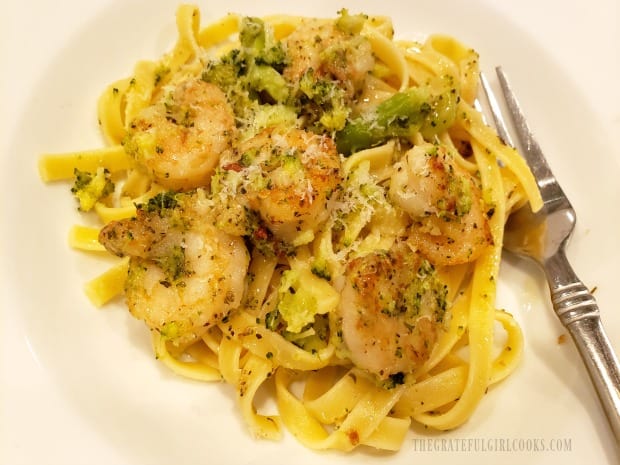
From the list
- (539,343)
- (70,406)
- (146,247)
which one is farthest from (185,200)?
(539,343)

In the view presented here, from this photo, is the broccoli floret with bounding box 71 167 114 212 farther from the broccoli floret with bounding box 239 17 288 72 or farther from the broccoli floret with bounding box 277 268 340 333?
the broccoli floret with bounding box 277 268 340 333

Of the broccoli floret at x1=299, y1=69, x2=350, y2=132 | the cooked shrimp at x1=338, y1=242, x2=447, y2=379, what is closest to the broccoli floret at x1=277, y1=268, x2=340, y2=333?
the cooked shrimp at x1=338, y1=242, x2=447, y2=379

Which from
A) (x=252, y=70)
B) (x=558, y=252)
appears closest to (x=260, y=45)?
(x=252, y=70)

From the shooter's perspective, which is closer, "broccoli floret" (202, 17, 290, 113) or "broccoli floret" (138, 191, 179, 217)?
"broccoli floret" (138, 191, 179, 217)

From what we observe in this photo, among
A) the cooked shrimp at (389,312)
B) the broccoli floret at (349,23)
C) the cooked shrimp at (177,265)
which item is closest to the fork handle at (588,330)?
the cooked shrimp at (389,312)

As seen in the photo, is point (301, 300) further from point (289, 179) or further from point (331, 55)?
point (331, 55)
